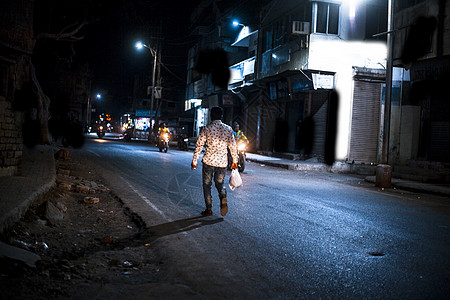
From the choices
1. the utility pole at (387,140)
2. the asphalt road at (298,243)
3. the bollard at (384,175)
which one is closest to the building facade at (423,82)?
the utility pole at (387,140)

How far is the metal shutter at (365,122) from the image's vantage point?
2295 cm

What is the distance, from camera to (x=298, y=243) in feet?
19.4

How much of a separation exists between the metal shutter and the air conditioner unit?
407 cm

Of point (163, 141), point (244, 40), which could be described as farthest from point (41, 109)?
point (244, 40)

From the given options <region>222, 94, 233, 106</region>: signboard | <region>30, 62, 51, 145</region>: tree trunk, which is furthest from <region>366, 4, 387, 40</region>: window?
<region>30, 62, 51, 145</region>: tree trunk

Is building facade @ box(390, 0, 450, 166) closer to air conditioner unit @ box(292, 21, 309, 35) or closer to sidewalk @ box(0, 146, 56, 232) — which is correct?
air conditioner unit @ box(292, 21, 309, 35)

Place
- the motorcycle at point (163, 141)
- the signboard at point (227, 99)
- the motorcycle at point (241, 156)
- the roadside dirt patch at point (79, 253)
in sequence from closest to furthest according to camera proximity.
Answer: the roadside dirt patch at point (79, 253) → the motorcycle at point (241, 156) → the motorcycle at point (163, 141) → the signboard at point (227, 99)

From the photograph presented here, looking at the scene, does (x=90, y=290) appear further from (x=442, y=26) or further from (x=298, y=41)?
(x=298, y=41)

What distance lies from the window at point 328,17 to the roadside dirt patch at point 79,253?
726 inches

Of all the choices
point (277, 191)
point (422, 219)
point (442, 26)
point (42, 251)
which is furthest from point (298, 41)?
point (42, 251)

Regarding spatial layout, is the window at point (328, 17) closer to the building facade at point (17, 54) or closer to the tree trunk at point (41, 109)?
the building facade at point (17, 54)

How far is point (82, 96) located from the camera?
73500 millimetres

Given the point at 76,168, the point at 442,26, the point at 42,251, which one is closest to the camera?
the point at 42,251

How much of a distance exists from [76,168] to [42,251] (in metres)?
9.94
